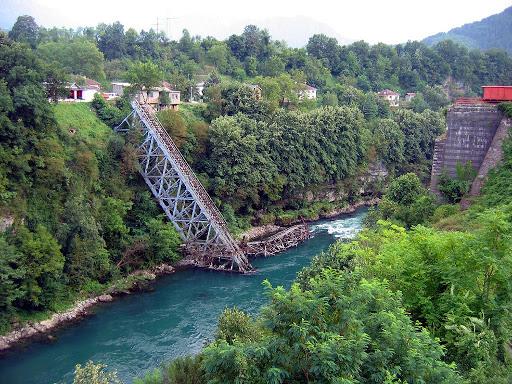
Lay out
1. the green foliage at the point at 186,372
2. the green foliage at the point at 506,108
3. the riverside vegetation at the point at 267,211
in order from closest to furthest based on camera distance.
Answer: the riverside vegetation at the point at 267,211 < the green foliage at the point at 186,372 < the green foliage at the point at 506,108

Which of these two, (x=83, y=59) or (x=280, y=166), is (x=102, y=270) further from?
(x=83, y=59)

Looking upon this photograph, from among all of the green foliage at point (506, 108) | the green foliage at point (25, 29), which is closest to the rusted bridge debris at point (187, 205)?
the green foliage at point (506, 108)

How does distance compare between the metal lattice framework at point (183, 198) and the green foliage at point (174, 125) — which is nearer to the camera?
the metal lattice framework at point (183, 198)

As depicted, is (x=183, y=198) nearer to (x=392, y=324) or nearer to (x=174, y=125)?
(x=174, y=125)

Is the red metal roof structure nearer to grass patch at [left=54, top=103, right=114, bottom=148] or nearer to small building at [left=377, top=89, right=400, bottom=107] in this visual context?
grass patch at [left=54, top=103, right=114, bottom=148]

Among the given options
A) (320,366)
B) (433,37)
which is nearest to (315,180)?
(320,366)

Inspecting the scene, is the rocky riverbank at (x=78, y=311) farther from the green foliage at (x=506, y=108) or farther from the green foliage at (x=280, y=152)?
the green foliage at (x=506, y=108)
